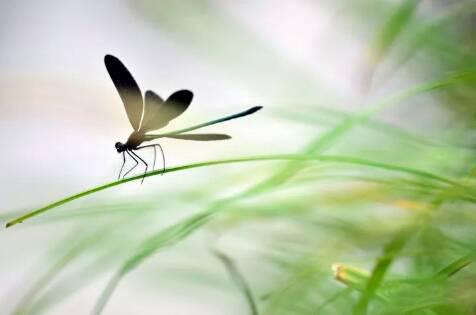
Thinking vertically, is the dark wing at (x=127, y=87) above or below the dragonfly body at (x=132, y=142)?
above

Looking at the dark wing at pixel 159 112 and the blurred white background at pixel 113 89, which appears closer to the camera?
the dark wing at pixel 159 112

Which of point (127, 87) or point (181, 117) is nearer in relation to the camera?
point (127, 87)

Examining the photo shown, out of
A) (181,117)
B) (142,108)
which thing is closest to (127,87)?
(142,108)

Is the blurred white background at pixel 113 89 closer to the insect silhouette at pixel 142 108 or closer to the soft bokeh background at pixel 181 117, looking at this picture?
the soft bokeh background at pixel 181 117

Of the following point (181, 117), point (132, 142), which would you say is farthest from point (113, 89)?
point (132, 142)

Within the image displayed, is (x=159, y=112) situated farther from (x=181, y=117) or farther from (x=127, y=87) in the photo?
(x=181, y=117)

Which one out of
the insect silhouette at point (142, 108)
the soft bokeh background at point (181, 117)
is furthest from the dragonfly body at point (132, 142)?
the soft bokeh background at point (181, 117)
